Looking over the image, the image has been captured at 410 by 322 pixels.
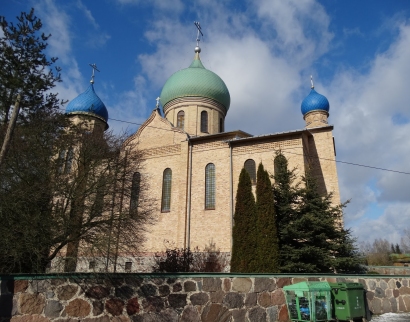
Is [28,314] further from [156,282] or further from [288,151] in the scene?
[288,151]

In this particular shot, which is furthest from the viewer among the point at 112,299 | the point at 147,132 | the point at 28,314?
the point at 147,132

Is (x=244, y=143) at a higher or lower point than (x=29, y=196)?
higher

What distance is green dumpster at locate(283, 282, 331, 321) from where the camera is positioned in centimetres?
635

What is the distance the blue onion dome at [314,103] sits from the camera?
20.0 m

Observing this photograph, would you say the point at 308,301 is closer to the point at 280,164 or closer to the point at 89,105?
the point at 280,164

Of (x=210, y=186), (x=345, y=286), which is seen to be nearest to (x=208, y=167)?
(x=210, y=186)

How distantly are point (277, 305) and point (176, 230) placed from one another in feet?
34.3

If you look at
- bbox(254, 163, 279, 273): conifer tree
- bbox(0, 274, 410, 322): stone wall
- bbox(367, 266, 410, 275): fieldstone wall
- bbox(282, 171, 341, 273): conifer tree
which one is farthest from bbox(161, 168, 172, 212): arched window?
bbox(0, 274, 410, 322): stone wall

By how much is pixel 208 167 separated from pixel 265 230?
617 centimetres

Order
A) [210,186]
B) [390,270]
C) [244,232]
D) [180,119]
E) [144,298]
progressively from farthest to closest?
[180,119] → [210,186] → [390,270] → [244,232] → [144,298]

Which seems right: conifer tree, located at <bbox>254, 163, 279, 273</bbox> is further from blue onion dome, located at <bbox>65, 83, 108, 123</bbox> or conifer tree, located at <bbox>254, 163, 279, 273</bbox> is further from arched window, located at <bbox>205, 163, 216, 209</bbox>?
blue onion dome, located at <bbox>65, 83, 108, 123</bbox>

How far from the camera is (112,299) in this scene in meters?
5.31

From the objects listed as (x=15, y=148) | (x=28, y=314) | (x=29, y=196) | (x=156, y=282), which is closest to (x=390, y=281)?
(x=156, y=282)

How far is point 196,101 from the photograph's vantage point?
2134 cm
